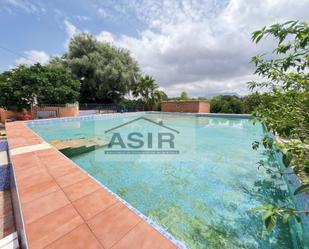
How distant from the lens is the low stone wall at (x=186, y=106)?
19797mm

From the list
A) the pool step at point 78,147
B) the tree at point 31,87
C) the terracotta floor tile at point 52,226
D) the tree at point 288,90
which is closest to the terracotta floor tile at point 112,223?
the terracotta floor tile at point 52,226

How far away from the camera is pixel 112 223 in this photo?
1.58 m

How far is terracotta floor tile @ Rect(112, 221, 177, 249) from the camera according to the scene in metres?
1.33

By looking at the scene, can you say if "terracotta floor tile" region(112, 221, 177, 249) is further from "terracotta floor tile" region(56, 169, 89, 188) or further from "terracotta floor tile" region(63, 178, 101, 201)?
"terracotta floor tile" region(56, 169, 89, 188)

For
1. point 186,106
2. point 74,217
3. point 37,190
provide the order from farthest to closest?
point 186,106 < point 37,190 < point 74,217

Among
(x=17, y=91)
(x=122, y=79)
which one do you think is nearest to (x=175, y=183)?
(x=17, y=91)

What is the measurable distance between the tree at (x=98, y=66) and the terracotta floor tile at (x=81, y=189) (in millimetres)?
20271

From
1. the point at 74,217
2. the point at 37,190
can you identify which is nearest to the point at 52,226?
the point at 74,217

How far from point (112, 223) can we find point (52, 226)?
22.9 inches

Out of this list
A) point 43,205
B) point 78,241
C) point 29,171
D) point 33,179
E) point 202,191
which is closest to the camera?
point 78,241

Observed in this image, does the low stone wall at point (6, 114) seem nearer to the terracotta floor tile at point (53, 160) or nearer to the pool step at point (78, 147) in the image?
the pool step at point (78, 147)

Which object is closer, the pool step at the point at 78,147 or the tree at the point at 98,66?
the pool step at the point at 78,147

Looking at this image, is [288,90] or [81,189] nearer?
[288,90]

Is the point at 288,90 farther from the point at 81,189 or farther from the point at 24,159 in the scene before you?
the point at 24,159
